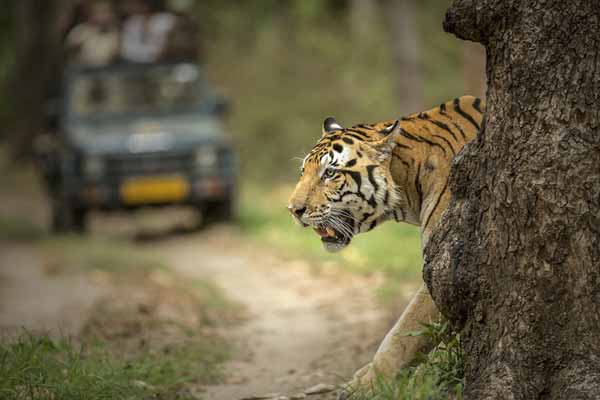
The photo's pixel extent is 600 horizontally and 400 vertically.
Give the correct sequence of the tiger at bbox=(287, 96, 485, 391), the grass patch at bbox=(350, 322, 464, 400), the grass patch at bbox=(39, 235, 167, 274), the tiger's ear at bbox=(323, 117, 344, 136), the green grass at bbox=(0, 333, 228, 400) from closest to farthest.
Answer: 1. the grass patch at bbox=(350, 322, 464, 400)
2. the green grass at bbox=(0, 333, 228, 400)
3. the tiger at bbox=(287, 96, 485, 391)
4. the tiger's ear at bbox=(323, 117, 344, 136)
5. the grass patch at bbox=(39, 235, 167, 274)

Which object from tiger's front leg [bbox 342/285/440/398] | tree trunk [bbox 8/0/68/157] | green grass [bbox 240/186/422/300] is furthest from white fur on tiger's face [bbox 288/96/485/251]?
tree trunk [bbox 8/0/68/157]

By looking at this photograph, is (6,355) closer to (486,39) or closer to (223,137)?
(486,39)

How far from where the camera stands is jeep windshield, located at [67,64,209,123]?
14.7 m

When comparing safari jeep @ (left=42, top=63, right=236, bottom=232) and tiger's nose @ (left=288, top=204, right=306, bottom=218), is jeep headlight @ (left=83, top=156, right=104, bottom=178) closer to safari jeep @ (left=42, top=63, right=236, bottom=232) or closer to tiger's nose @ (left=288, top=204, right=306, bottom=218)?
safari jeep @ (left=42, top=63, right=236, bottom=232)

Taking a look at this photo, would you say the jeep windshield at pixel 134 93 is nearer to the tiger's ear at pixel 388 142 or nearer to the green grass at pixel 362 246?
the green grass at pixel 362 246

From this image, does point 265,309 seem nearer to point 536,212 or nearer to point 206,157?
point 206,157

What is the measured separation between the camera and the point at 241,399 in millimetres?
5512

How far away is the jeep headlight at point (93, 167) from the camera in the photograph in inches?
540

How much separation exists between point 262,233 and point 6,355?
8.69 metres

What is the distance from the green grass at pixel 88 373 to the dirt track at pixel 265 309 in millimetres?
259

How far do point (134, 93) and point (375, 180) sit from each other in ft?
33.6

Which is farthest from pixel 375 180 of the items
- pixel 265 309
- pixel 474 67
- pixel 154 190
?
pixel 154 190

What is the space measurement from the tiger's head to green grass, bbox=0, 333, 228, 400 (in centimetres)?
131

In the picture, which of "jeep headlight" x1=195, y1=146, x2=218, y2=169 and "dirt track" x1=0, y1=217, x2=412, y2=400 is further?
"jeep headlight" x1=195, y1=146, x2=218, y2=169
